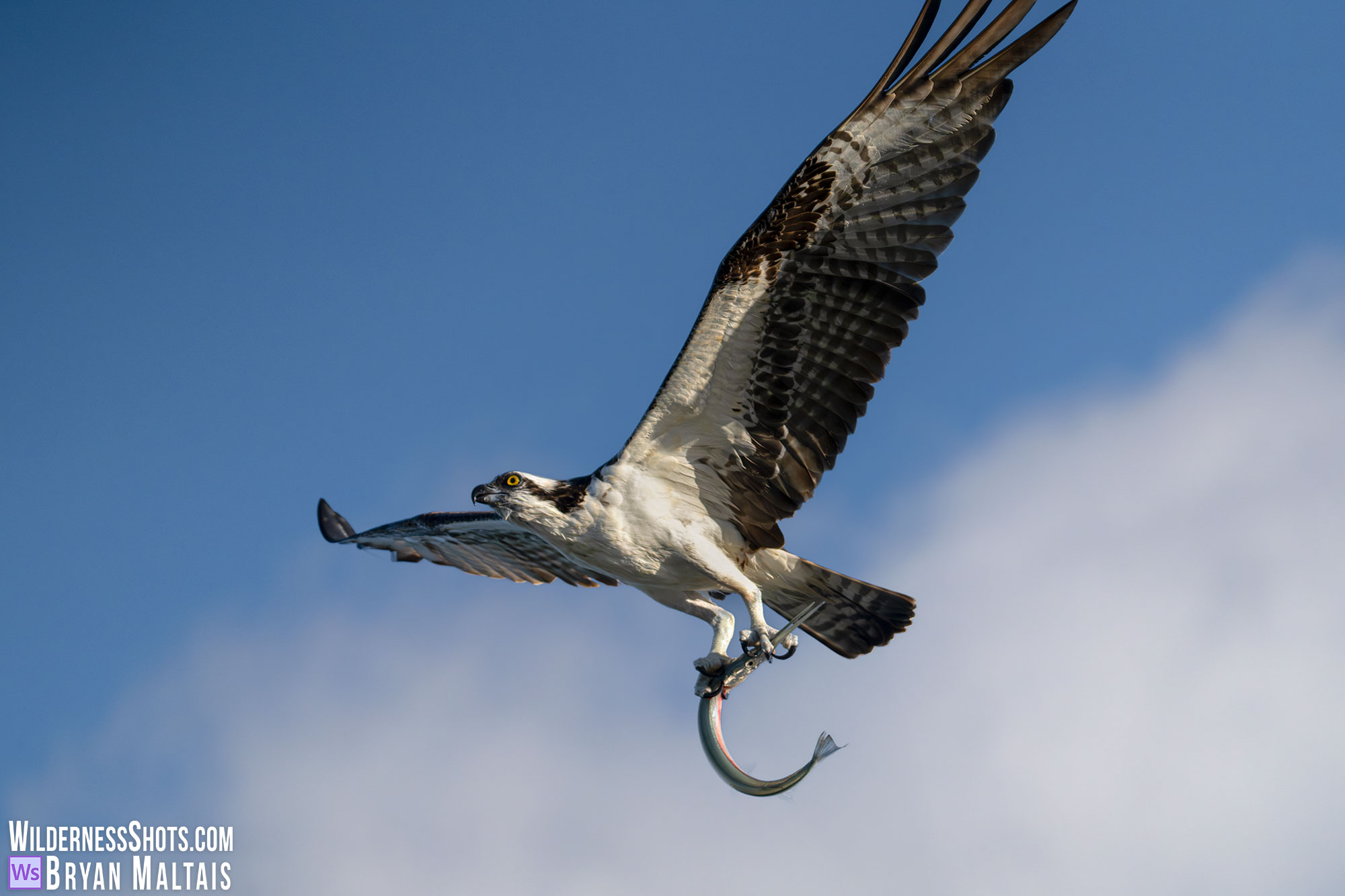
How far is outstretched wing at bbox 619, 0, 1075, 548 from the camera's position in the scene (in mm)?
8281

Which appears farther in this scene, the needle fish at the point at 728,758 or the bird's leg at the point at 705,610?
the bird's leg at the point at 705,610

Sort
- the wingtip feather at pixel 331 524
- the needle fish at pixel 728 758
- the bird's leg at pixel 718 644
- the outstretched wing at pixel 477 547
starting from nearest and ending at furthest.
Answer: the needle fish at pixel 728 758 < the bird's leg at pixel 718 644 < the outstretched wing at pixel 477 547 < the wingtip feather at pixel 331 524

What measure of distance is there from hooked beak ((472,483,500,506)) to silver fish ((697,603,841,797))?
6.81 feet

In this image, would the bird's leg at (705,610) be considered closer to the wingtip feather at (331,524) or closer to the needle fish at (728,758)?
the needle fish at (728,758)

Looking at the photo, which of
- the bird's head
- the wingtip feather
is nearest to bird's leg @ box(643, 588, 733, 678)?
the bird's head

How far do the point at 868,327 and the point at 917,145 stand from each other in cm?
137

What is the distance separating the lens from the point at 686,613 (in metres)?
9.22

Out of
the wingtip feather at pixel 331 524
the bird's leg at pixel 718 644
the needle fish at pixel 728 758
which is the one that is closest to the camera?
the needle fish at pixel 728 758

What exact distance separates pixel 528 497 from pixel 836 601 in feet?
8.69

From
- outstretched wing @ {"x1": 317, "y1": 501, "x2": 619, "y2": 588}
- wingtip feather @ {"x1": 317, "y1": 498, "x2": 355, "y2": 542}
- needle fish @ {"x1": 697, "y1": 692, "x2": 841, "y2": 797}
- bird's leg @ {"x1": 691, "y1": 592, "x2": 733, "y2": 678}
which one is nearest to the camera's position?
needle fish @ {"x1": 697, "y1": 692, "x2": 841, "y2": 797}

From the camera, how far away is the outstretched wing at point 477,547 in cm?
1059

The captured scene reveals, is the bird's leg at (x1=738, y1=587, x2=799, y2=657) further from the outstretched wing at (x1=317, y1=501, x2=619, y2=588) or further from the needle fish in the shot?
the outstretched wing at (x1=317, y1=501, x2=619, y2=588)

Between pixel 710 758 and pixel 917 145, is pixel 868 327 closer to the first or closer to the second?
pixel 917 145

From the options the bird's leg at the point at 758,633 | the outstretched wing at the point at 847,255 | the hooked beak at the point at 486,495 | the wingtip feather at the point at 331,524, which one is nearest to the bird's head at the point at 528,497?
the hooked beak at the point at 486,495
